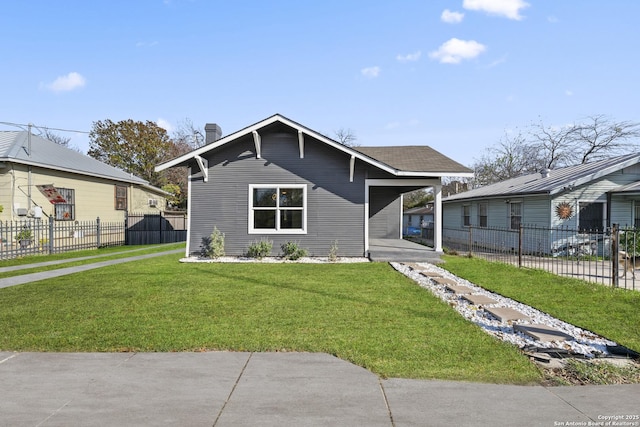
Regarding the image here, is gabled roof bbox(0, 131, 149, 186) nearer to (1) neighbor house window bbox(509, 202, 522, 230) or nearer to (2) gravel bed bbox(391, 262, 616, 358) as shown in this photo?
(2) gravel bed bbox(391, 262, 616, 358)

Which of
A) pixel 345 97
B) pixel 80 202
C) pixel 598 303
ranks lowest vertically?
pixel 598 303

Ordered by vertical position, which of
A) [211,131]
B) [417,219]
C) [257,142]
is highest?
[211,131]

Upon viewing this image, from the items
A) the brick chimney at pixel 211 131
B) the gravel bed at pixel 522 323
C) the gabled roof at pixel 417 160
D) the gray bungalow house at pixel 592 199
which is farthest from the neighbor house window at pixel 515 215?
the brick chimney at pixel 211 131

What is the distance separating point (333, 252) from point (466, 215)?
45.8 feet

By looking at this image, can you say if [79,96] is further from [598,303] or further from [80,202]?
[598,303]

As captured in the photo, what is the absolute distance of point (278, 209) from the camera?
13.5 meters

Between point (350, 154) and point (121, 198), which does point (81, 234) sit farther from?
point (350, 154)

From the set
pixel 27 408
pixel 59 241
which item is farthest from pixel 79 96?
pixel 27 408

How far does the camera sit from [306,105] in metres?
21.2

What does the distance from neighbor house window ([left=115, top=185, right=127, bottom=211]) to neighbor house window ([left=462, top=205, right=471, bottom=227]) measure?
20.4m

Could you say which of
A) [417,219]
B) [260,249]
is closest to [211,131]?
[260,249]

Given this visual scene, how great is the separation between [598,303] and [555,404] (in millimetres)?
4823

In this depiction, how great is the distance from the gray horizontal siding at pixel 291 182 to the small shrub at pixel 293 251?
237mm

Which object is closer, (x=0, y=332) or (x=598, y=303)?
(x=0, y=332)
